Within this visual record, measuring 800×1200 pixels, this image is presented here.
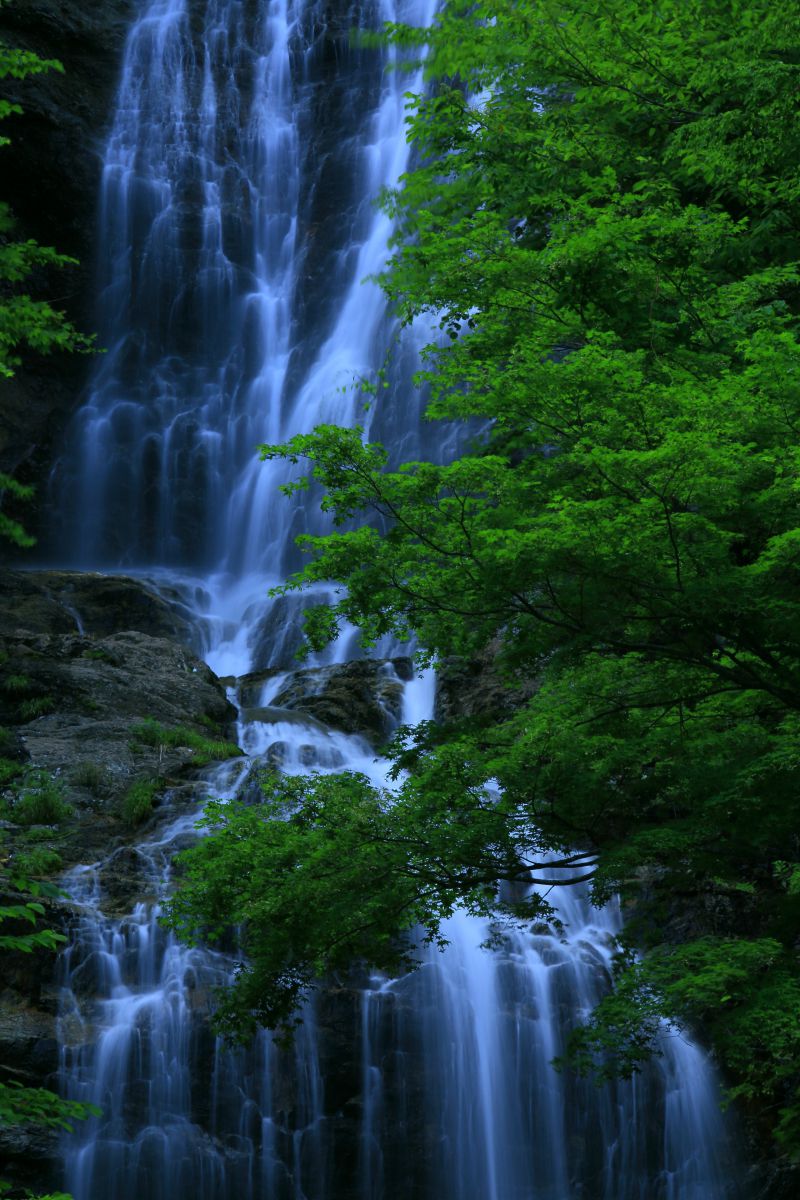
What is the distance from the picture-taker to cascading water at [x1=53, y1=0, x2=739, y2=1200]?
31.9 ft

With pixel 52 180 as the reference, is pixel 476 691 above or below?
below

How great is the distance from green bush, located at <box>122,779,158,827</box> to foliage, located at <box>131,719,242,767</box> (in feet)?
4.50

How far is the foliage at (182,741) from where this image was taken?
14922mm

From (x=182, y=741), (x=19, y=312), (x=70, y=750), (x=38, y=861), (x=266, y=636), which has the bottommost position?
(x=38, y=861)

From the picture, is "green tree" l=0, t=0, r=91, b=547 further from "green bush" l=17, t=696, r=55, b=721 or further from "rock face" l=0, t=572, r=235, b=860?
"green bush" l=17, t=696, r=55, b=721

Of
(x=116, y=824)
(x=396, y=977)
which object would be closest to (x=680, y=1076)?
(x=396, y=977)

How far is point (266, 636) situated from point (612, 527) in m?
19.0

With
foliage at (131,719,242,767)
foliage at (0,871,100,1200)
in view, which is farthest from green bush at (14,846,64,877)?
foliage at (0,871,100,1200)

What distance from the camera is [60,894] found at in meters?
4.36

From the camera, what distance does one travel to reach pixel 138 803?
13000 millimetres

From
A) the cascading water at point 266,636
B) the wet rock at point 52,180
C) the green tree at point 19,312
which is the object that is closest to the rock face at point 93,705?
the cascading water at point 266,636

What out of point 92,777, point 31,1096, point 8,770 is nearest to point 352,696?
point 92,777

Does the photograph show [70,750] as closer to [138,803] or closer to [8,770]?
[8,770]

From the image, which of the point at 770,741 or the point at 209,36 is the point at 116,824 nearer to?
the point at 770,741
